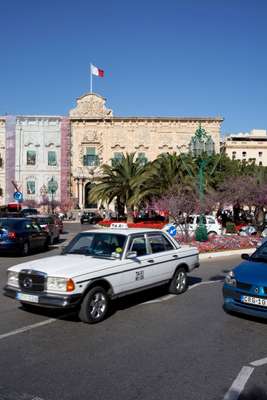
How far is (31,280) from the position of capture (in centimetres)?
674

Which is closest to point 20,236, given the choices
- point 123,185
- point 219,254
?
point 219,254

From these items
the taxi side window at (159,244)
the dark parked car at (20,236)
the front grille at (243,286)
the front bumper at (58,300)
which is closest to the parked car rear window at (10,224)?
the dark parked car at (20,236)

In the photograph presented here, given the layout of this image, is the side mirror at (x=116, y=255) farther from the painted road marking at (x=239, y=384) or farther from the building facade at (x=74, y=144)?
the building facade at (x=74, y=144)

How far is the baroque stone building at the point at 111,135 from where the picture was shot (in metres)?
66.0

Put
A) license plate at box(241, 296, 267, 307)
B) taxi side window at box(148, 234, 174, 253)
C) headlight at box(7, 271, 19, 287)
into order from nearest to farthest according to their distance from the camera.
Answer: license plate at box(241, 296, 267, 307), headlight at box(7, 271, 19, 287), taxi side window at box(148, 234, 174, 253)

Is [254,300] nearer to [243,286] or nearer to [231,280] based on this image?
[243,286]

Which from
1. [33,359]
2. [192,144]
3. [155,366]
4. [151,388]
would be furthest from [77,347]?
[192,144]

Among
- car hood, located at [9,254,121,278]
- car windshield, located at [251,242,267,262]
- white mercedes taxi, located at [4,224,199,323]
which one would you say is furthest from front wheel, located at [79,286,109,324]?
car windshield, located at [251,242,267,262]

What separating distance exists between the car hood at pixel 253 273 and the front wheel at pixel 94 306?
7.56 feet

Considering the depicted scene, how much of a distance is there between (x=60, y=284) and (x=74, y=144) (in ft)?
201

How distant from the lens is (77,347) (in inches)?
219

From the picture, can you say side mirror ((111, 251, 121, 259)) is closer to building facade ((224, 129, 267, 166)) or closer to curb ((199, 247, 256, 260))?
curb ((199, 247, 256, 260))

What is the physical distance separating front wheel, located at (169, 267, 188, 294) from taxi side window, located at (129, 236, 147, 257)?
49.6 inches

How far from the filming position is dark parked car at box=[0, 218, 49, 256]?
16.1 m
